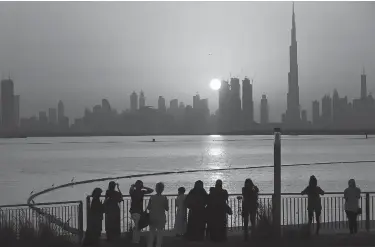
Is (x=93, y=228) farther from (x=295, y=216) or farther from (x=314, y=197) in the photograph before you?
(x=295, y=216)

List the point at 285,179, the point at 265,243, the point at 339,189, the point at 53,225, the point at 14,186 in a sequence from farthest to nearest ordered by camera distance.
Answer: the point at 285,179 < the point at 14,186 < the point at 339,189 < the point at 53,225 < the point at 265,243

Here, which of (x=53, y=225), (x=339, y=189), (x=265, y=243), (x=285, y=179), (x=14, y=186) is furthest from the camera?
(x=285, y=179)

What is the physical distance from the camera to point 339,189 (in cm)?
4800

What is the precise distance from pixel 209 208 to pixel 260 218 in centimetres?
135

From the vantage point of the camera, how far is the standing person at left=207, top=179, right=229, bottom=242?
13.1 meters

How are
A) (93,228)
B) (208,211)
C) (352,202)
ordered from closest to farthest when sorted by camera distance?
(93,228), (208,211), (352,202)

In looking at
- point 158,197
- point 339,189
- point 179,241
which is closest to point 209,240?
point 179,241

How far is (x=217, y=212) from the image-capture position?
43.2 feet

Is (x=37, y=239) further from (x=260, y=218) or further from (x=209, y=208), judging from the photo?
(x=260, y=218)

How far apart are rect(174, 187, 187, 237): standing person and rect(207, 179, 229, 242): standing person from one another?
0.77 m

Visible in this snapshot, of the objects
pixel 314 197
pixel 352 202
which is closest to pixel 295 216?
pixel 314 197

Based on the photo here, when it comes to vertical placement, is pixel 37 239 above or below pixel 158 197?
below

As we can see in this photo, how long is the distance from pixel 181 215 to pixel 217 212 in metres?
1.14

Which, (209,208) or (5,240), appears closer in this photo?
(5,240)
